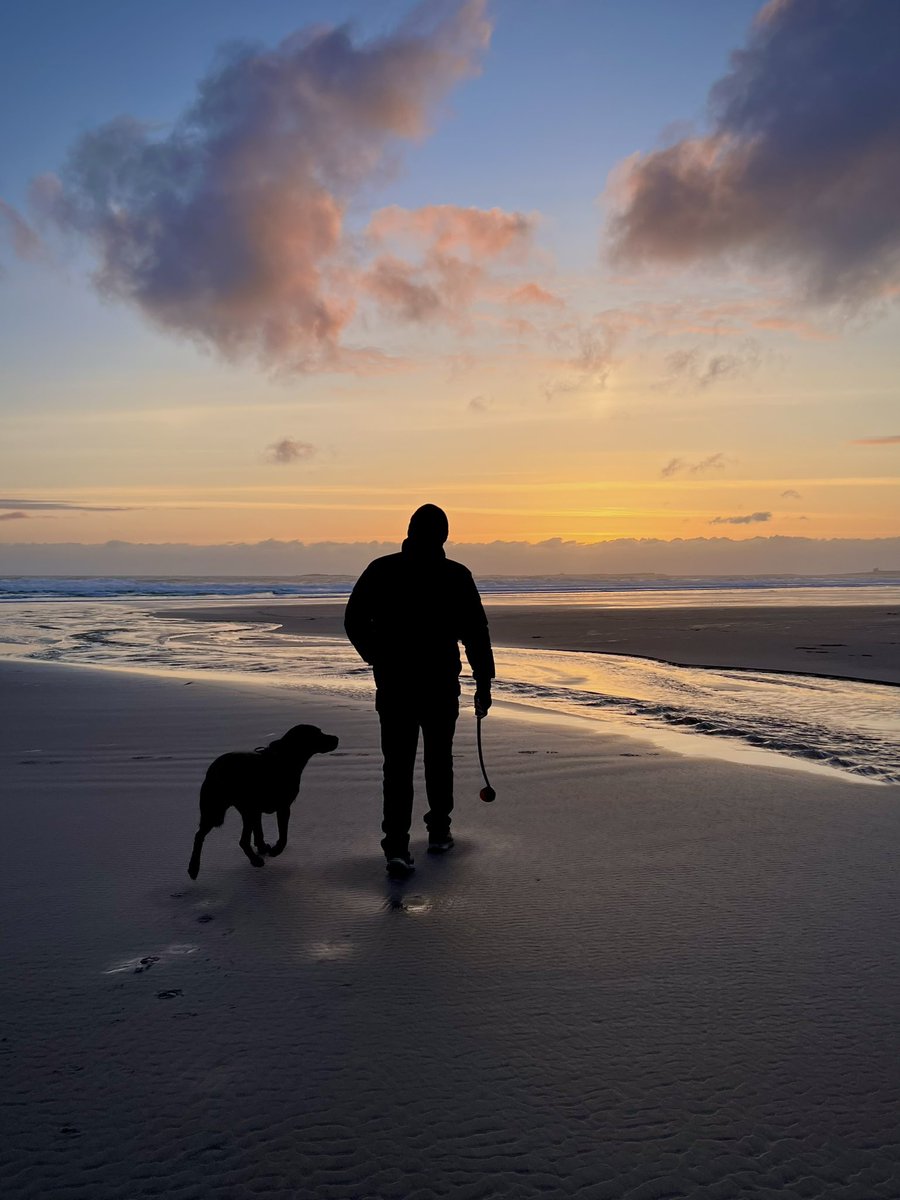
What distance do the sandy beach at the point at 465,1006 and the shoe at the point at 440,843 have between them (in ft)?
0.23

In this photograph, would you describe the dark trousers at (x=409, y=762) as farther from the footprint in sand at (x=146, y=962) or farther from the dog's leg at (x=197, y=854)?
the footprint in sand at (x=146, y=962)

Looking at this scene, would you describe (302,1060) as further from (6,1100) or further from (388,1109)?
(6,1100)

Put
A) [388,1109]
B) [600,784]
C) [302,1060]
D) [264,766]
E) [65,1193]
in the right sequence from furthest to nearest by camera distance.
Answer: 1. [600,784]
2. [264,766]
3. [302,1060]
4. [388,1109]
5. [65,1193]

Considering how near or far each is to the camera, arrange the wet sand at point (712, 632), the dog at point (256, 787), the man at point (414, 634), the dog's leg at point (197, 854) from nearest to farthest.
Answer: the dog's leg at point (197, 854), the dog at point (256, 787), the man at point (414, 634), the wet sand at point (712, 632)

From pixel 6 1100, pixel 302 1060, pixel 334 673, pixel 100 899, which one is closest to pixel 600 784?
pixel 100 899

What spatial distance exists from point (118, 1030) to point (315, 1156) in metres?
0.97

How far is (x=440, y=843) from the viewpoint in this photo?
5.23m

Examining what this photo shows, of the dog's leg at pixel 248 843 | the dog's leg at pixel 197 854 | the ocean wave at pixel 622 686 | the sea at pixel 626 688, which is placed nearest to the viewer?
the dog's leg at pixel 197 854

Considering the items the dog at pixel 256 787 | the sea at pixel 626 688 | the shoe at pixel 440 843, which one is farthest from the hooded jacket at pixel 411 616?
the sea at pixel 626 688

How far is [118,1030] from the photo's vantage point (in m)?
2.98

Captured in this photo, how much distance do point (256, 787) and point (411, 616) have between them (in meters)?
1.27

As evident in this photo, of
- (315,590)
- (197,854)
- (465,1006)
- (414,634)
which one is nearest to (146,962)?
(197,854)

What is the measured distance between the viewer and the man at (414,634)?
5.14m

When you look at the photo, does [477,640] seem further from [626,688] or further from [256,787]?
[626,688]
